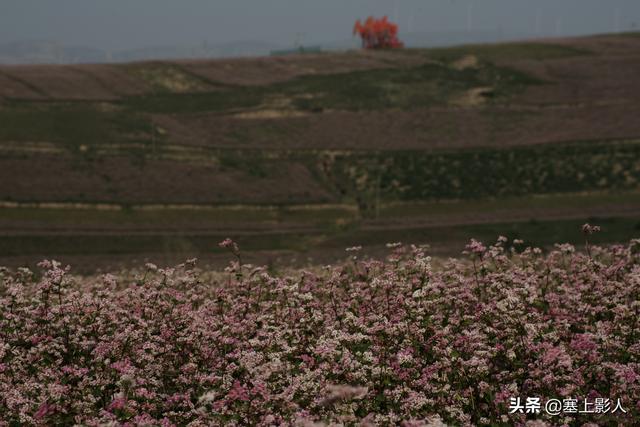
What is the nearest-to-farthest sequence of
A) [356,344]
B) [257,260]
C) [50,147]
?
[356,344] < [257,260] < [50,147]

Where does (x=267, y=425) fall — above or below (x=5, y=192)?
above

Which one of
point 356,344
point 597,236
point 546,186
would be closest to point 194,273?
point 356,344

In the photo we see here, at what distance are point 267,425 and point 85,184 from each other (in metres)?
89.4

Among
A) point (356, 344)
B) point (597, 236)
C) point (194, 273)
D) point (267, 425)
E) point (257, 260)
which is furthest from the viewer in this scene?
point (597, 236)

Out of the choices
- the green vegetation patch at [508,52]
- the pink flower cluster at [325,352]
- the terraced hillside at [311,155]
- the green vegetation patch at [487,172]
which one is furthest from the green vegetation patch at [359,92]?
the pink flower cluster at [325,352]

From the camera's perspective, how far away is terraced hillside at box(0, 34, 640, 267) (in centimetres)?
8388

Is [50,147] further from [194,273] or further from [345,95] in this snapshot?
[194,273]

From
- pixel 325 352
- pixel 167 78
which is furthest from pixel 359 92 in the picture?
pixel 325 352

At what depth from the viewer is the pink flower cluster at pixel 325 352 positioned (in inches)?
460

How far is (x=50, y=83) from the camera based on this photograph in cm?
14412

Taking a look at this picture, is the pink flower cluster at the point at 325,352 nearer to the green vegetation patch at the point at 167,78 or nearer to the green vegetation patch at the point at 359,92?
the green vegetation patch at the point at 359,92

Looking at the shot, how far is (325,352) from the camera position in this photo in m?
12.0

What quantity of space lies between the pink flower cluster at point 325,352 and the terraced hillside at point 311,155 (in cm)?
5599

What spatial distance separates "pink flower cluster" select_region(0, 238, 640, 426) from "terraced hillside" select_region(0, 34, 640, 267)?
184 ft
